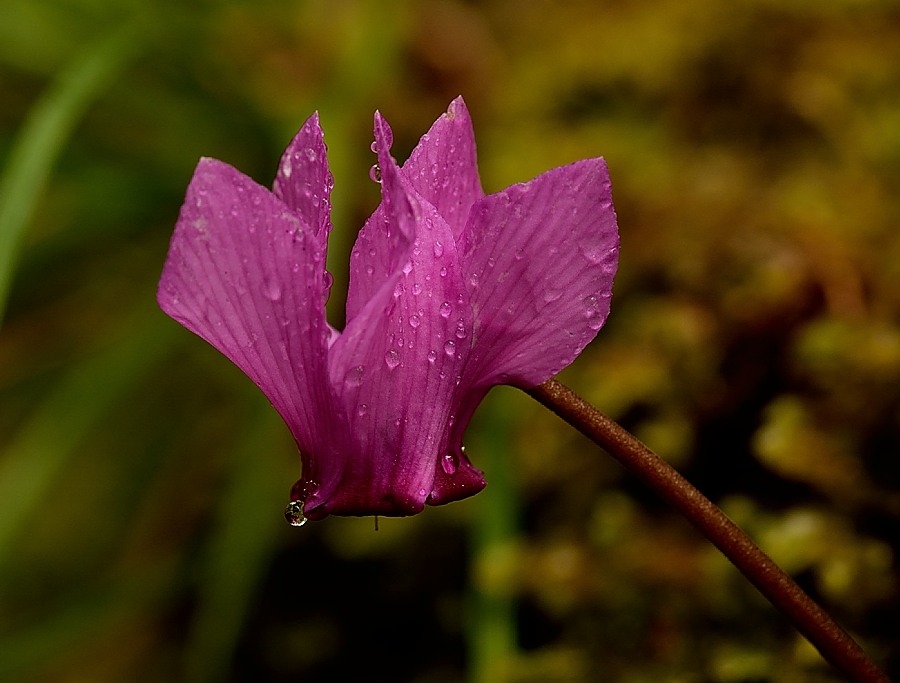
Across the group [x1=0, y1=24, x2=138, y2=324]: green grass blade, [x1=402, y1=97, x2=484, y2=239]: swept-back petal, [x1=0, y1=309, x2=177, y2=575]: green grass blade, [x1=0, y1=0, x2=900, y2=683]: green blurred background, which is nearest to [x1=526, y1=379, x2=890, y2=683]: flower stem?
[x1=402, y1=97, x2=484, y2=239]: swept-back petal

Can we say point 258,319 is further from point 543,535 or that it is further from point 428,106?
point 428,106

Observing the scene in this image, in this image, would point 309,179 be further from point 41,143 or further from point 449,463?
point 41,143

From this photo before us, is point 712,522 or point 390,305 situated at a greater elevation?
point 390,305

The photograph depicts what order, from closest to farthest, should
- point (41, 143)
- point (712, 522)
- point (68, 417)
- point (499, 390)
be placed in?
point (712, 522) → point (41, 143) → point (499, 390) → point (68, 417)

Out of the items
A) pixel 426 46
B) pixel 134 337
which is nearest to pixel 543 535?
pixel 134 337

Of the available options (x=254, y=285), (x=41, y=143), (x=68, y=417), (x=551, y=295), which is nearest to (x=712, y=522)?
(x=551, y=295)

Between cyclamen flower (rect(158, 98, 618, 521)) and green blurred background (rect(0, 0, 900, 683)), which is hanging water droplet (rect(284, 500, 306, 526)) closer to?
cyclamen flower (rect(158, 98, 618, 521))
